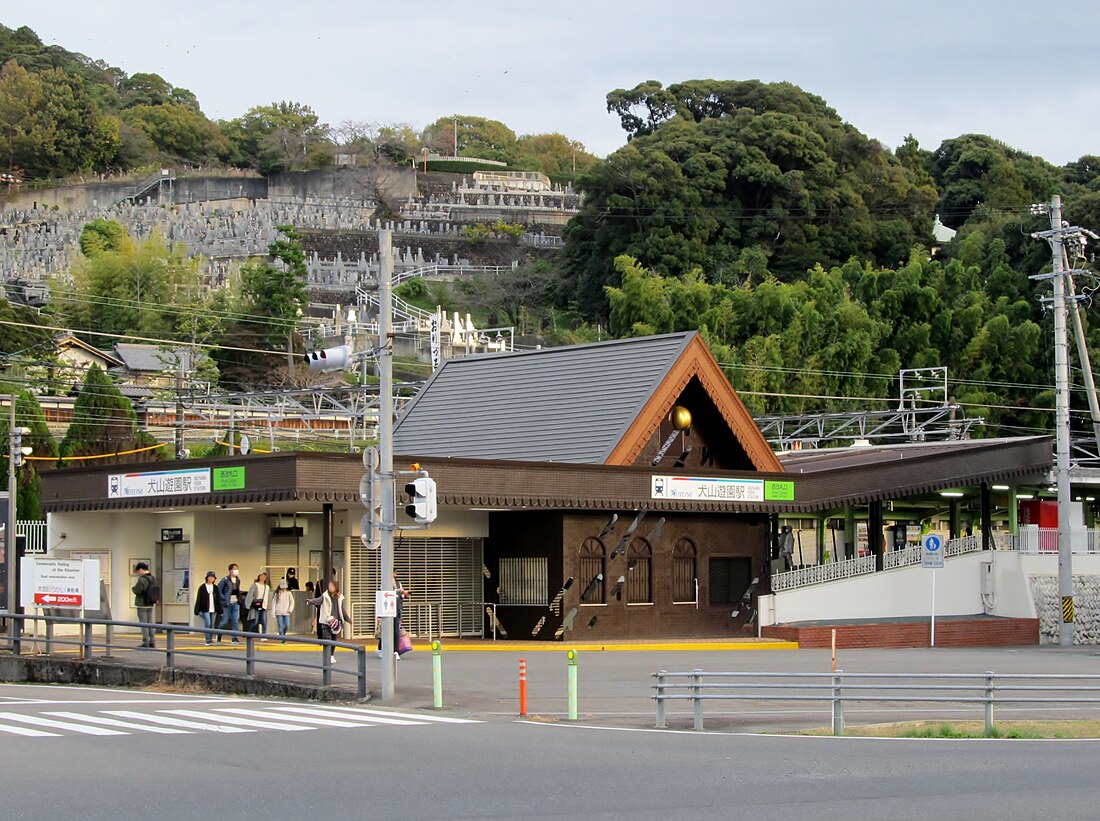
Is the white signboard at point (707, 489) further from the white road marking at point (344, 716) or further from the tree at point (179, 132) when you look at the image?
the tree at point (179, 132)

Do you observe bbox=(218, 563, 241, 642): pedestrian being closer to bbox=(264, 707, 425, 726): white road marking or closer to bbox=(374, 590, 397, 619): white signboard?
bbox=(374, 590, 397, 619): white signboard

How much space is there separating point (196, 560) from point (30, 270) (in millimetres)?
88987

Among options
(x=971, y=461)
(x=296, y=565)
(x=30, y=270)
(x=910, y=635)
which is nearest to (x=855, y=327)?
(x=971, y=461)

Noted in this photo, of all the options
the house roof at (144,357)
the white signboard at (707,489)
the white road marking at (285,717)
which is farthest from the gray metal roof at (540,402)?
the house roof at (144,357)

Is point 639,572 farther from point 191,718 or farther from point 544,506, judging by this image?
point 191,718

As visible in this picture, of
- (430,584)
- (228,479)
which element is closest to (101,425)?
(430,584)

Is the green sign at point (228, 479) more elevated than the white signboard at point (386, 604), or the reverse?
the green sign at point (228, 479)

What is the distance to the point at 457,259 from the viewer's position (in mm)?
131000

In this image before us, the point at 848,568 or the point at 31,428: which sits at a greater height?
the point at 31,428

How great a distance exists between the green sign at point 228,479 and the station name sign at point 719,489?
9.98 meters

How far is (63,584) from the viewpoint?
97.0 feet

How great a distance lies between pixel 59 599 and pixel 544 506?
10.8 metres

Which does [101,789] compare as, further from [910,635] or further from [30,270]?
[30,270]

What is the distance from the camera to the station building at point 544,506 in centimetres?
3459
